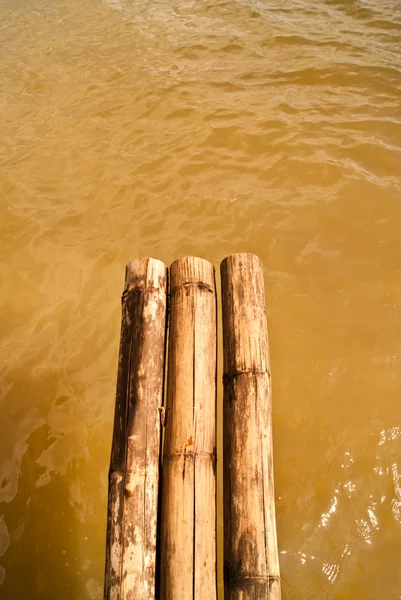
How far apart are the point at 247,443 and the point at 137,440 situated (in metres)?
0.50

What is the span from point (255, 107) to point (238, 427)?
15.4 feet

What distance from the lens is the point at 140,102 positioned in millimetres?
5875

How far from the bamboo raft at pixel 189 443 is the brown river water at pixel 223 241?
82 cm

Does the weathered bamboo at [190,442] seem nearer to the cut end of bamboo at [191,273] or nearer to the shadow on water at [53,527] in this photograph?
the cut end of bamboo at [191,273]

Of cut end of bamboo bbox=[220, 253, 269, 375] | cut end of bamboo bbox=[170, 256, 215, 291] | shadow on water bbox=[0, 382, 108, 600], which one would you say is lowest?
shadow on water bbox=[0, 382, 108, 600]

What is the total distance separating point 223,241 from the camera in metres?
3.97

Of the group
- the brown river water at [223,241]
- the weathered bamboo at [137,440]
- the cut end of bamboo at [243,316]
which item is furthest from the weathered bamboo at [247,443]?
the brown river water at [223,241]

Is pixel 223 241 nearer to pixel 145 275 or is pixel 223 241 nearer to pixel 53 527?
pixel 145 275

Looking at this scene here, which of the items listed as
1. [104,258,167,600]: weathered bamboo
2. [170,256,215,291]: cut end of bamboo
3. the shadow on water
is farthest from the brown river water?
[170,256,215,291]: cut end of bamboo

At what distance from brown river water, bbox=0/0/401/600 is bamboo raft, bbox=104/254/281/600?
82 centimetres

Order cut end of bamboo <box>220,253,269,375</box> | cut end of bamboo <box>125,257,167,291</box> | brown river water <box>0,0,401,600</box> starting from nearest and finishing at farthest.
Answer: cut end of bamboo <box>220,253,269,375</box> < cut end of bamboo <box>125,257,167,291</box> < brown river water <box>0,0,401,600</box>

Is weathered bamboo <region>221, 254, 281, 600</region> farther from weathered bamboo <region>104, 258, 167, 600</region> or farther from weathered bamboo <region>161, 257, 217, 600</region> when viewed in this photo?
weathered bamboo <region>104, 258, 167, 600</region>

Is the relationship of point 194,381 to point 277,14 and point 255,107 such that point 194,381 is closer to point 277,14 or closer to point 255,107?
point 255,107

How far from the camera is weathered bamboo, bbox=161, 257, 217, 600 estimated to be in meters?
1.73
